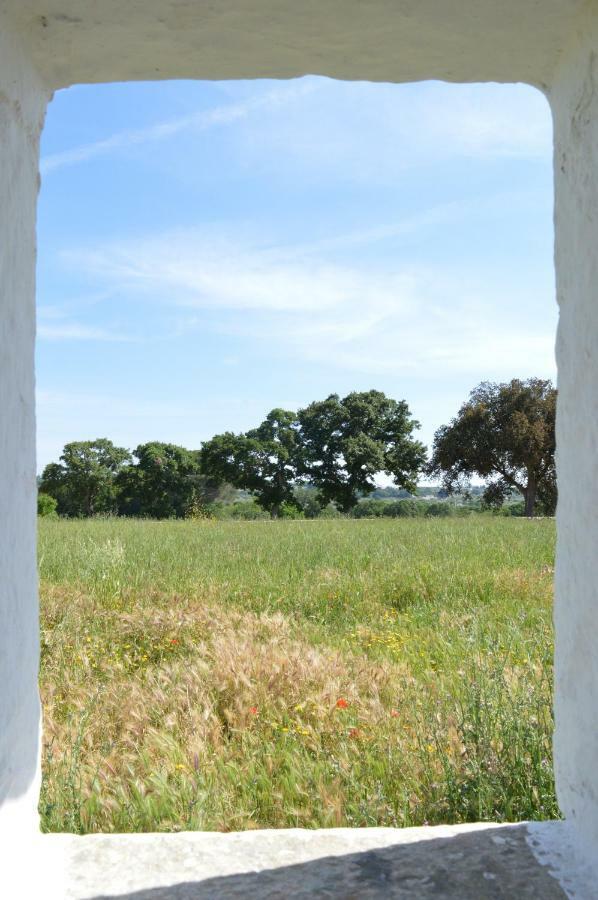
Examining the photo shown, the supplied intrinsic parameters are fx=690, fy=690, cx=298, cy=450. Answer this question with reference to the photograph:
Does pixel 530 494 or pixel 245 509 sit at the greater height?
pixel 530 494

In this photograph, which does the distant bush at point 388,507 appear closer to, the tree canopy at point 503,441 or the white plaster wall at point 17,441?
the tree canopy at point 503,441

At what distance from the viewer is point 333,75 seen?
169cm

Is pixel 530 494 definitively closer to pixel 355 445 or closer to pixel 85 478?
pixel 355 445

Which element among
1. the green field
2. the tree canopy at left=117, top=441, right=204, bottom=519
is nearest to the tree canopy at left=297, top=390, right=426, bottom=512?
the tree canopy at left=117, top=441, right=204, bottom=519

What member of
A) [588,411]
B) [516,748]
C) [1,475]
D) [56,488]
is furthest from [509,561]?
[56,488]

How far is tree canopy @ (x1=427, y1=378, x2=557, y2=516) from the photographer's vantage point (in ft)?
88.1

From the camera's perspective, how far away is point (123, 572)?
21.7ft

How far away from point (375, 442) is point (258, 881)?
37.3 meters

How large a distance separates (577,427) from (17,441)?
1236 mm

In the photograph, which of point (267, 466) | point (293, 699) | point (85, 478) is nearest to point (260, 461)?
point (267, 466)

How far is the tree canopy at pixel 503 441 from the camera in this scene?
26.9 m

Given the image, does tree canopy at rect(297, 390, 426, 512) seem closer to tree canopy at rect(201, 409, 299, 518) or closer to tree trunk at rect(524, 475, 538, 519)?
tree canopy at rect(201, 409, 299, 518)

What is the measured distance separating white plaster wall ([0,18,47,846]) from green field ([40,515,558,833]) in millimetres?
772

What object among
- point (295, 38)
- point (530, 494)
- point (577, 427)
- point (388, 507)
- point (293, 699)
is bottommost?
point (293, 699)
